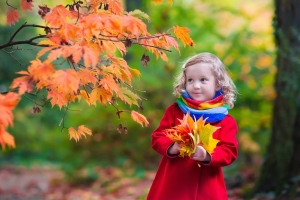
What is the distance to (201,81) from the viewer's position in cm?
291

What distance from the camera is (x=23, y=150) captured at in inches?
608

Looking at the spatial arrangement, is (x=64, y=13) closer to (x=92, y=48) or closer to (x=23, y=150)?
(x=92, y=48)

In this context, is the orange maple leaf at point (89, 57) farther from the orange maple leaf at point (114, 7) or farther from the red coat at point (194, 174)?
the red coat at point (194, 174)

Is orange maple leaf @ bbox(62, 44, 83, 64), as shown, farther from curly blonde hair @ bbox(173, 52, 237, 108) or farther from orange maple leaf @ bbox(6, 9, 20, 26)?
orange maple leaf @ bbox(6, 9, 20, 26)

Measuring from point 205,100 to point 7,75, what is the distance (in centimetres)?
993

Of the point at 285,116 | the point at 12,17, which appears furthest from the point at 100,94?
the point at 285,116

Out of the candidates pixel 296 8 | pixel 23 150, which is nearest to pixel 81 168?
Answer: pixel 296 8

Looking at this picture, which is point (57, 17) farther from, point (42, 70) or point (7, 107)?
point (7, 107)

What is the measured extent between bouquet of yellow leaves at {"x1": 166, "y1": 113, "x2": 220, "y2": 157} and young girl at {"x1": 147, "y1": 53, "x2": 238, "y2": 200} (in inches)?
4.9

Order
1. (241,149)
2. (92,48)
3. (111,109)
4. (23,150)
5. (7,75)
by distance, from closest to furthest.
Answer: (92,48), (111,109), (241,149), (7,75), (23,150)

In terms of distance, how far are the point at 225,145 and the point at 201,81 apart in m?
0.41

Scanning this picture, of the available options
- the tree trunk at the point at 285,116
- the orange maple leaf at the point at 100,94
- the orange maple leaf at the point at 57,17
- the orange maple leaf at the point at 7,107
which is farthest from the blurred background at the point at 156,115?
the orange maple leaf at the point at 7,107

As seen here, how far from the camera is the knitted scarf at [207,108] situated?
2852mm

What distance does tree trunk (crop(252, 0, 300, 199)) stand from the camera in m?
4.82
